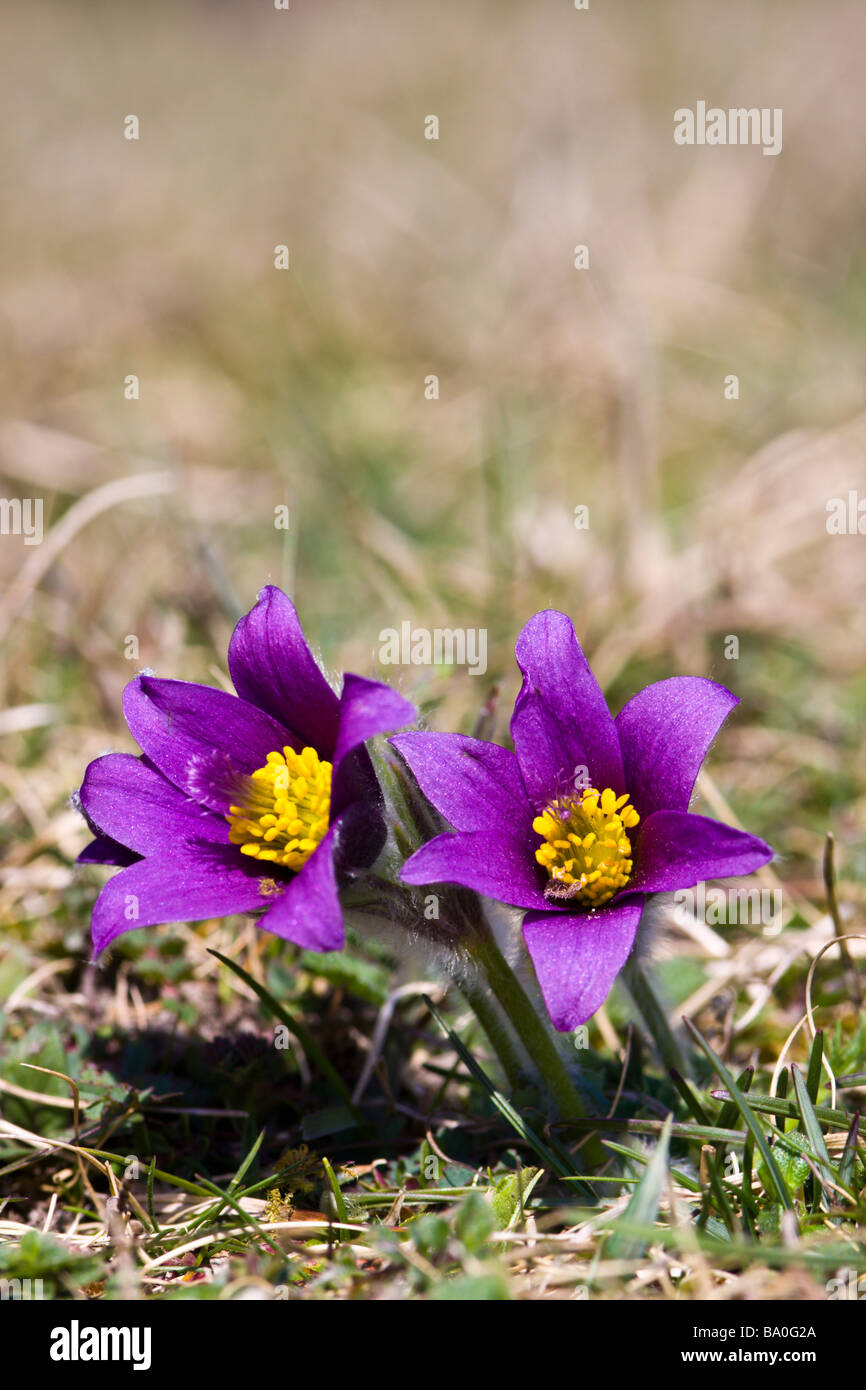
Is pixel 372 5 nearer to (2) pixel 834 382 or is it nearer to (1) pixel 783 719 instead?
(2) pixel 834 382

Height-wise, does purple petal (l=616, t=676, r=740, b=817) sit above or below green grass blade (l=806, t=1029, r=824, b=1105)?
above

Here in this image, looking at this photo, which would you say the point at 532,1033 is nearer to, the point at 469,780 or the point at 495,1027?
→ the point at 495,1027

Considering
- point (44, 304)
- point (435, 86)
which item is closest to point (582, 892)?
point (44, 304)

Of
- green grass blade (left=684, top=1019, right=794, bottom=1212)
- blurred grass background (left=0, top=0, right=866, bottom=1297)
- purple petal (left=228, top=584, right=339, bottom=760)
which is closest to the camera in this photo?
green grass blade (left=684, top=1019, right=794, bottom=1212)

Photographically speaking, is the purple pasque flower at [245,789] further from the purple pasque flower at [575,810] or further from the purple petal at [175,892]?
the purple pasque flower at [575,810]

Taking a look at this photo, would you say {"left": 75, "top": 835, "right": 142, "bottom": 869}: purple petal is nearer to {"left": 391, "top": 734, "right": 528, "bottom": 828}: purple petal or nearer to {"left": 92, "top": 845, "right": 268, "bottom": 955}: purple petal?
{"left": 92, "top": 845, "right": 268, "bottom": 955}: purple petal
